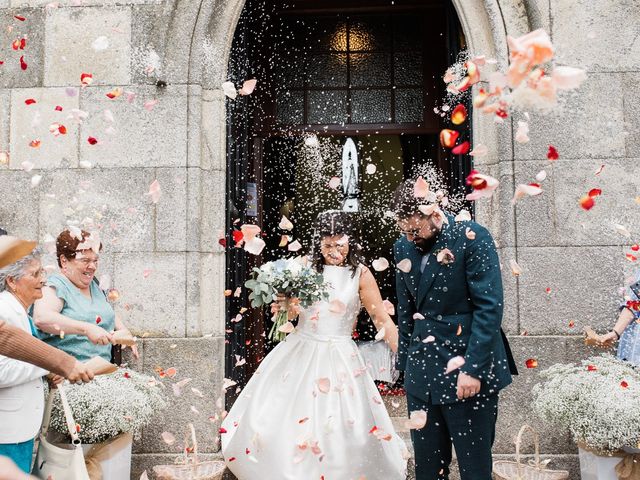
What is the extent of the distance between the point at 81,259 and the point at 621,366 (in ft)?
11.2

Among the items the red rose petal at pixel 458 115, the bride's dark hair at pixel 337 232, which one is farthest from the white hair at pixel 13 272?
the red rose petal at pixel 458 115

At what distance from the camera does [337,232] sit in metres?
4.41

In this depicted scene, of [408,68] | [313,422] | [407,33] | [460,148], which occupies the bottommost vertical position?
[313,422]

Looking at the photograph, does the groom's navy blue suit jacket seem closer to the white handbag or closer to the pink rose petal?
the pink rose petal

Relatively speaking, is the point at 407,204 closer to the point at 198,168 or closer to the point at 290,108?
the point at 198,168

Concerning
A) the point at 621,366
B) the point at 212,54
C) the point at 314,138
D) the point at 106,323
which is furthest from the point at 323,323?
the point at 314,138

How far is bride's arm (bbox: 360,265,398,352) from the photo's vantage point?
14.3 feet

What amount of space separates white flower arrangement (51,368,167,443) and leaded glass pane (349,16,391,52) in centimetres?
429

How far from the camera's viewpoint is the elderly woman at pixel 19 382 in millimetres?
2936

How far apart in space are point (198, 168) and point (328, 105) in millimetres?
2272

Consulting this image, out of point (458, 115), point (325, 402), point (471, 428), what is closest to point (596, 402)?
Result: point (471, 428)

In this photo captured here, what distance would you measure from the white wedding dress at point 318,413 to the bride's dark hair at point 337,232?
80mm

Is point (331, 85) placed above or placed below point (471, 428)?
above

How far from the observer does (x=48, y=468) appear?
306cm
